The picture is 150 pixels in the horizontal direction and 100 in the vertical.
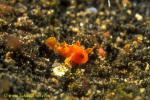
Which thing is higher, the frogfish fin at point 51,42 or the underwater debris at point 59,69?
the frogfish fin at point 51,42

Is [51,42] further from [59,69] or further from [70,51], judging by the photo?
[59,69]

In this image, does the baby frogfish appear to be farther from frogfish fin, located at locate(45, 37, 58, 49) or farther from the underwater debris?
the underwater debris

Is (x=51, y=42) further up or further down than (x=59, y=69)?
further up

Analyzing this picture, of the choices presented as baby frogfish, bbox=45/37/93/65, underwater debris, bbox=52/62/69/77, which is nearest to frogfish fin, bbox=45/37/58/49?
baby frogfish, bbox=45/37/93/65

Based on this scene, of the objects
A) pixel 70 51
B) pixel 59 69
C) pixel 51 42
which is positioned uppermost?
pixel 51 42

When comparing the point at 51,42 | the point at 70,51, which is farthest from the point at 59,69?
the point at 51,42

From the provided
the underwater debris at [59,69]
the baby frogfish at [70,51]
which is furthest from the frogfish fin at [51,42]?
the underwater debris at [59,69]

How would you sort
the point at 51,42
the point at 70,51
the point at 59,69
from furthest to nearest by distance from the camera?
1. the point at 51,42
2. the point at 70,51
3. the point at 59,69

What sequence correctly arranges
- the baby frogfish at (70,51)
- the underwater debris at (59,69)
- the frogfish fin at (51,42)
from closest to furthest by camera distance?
the underwater debris at (59,69), the baby frogfish at (70,51), the frogfish fin at (51,42)

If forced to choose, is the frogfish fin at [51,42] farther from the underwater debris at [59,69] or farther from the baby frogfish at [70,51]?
the underwater debris at [59,69]

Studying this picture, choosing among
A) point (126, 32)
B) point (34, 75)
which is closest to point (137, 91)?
point (34, 75)
